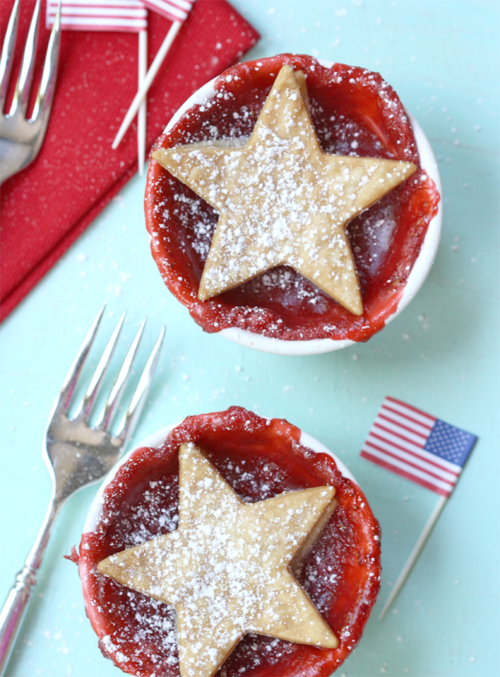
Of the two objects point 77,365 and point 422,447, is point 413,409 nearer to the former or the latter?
point 422,447

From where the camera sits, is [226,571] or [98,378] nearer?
[226,571]

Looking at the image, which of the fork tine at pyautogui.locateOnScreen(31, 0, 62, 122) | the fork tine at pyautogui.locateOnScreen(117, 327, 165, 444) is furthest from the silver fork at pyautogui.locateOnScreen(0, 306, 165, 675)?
the fork tine at pyautogui.locateOnScreen(31, 0, 62, 122)

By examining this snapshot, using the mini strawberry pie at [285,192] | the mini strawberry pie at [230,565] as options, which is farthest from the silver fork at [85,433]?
the mini strawberry pie at [285,192]

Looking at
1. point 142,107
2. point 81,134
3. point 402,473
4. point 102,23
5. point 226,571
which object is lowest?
point 226,571

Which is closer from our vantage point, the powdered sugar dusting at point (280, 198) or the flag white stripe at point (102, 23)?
the powdered sugar dusting at point (280, 198)

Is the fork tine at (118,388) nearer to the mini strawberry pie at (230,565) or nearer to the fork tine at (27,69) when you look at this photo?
the mini strawberry pie at (230,565)

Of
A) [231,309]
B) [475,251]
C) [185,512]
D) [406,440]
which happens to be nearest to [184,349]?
[231,309]

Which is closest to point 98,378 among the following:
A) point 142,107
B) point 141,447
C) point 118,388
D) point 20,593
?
point 118,388
